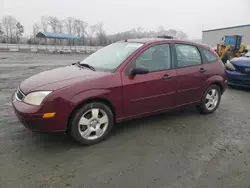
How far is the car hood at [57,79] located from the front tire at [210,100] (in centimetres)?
244

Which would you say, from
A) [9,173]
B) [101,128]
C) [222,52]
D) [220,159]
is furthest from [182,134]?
[222,52]

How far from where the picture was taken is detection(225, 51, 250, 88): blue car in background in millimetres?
7341

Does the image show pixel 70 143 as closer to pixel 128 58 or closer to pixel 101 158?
pixel 101 158

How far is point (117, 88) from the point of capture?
3.58 meters

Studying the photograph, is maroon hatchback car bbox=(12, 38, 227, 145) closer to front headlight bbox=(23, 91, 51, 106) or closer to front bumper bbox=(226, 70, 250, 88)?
front headlight bbox=(23, 91, 51, 106)

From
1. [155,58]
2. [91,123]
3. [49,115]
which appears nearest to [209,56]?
[155,58]

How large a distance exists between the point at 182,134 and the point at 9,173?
8.81 feet

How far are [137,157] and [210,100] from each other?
261 cm

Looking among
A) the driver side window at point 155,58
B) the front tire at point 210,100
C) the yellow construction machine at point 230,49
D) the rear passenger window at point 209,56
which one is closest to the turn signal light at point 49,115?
Result: the driver side window at point 155,58

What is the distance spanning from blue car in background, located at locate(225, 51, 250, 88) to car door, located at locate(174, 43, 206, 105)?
3.43 meters

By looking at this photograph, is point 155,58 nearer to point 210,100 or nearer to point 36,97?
point 210,100

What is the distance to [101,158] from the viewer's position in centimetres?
317

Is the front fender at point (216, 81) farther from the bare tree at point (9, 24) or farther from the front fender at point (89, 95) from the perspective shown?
the bare tree at point (9, 24)

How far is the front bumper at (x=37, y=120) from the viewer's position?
309 centimetres
